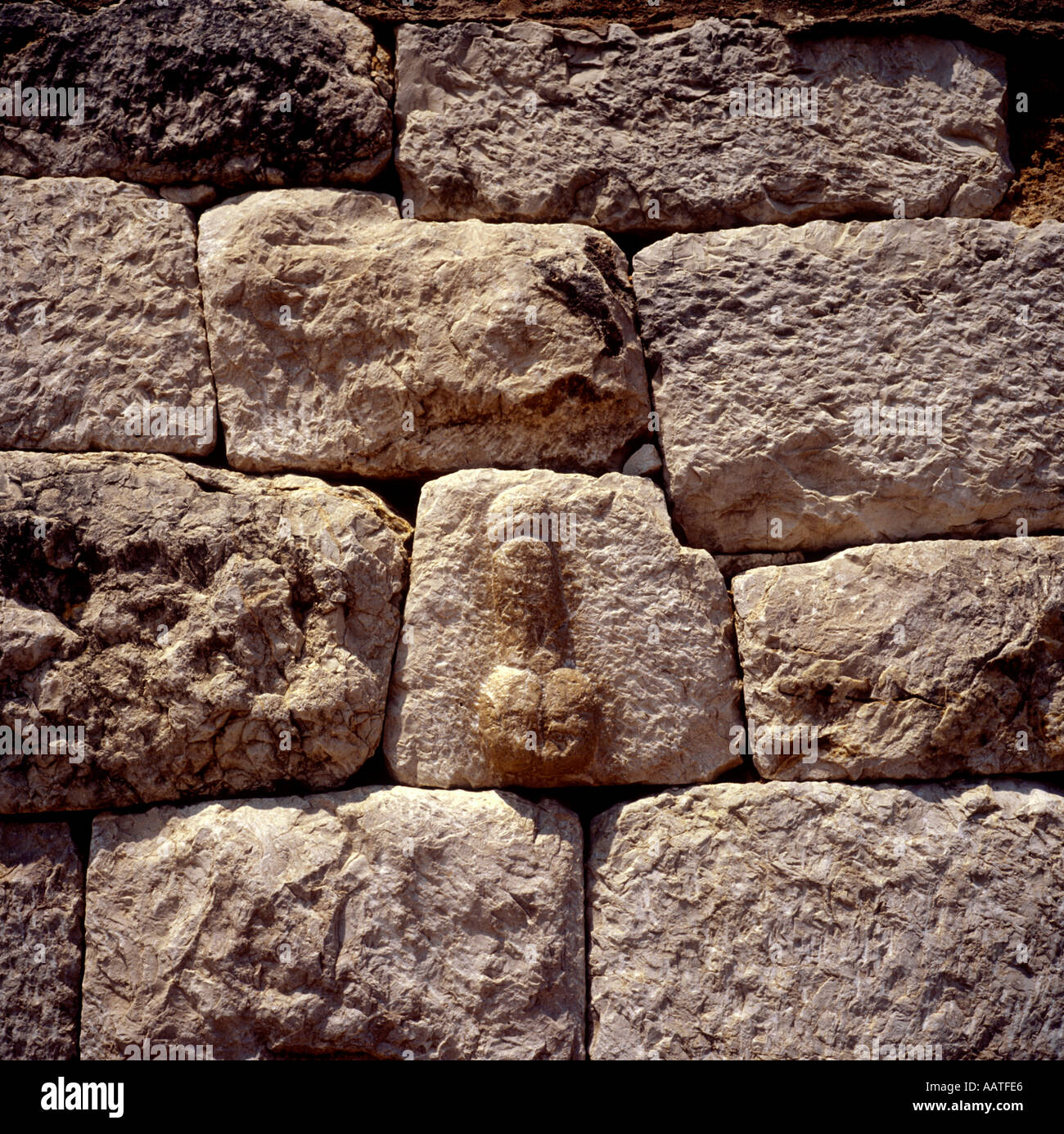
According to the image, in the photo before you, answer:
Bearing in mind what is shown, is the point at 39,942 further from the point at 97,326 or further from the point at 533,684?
the point at 97,326

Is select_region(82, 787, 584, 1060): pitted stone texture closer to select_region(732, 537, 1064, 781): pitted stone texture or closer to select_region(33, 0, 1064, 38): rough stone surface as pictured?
select_region(732, 537, 1064, 781): pitted stone texture

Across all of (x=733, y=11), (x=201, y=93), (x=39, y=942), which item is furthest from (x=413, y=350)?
(x=39, y=942)

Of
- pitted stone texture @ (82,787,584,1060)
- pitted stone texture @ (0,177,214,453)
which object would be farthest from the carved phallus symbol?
pitted stone texture @ (0,177,214,453)

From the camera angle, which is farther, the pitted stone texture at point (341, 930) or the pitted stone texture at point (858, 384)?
the pitted stone texture at point (858, 384)

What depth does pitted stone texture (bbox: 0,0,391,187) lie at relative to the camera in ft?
7.66

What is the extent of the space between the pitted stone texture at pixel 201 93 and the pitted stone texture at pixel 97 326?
0.49 ft

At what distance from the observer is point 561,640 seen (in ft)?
6.91

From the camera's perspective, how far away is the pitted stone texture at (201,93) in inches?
92.0

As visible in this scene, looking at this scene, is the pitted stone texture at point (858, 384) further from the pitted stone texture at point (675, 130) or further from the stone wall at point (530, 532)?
the pitted stone texture at point (675, 130)

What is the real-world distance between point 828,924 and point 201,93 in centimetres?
274

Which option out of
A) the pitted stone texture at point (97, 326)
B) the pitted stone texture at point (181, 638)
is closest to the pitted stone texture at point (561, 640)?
the pitted stone texture at point (181, 638)

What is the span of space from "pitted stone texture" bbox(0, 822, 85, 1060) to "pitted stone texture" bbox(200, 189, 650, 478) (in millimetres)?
1087

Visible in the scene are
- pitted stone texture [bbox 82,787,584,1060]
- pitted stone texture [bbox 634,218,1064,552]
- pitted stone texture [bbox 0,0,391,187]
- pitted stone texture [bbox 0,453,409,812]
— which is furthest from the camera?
pitted stone texture [bbox 0,0,391,187]

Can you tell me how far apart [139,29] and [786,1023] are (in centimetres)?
311
